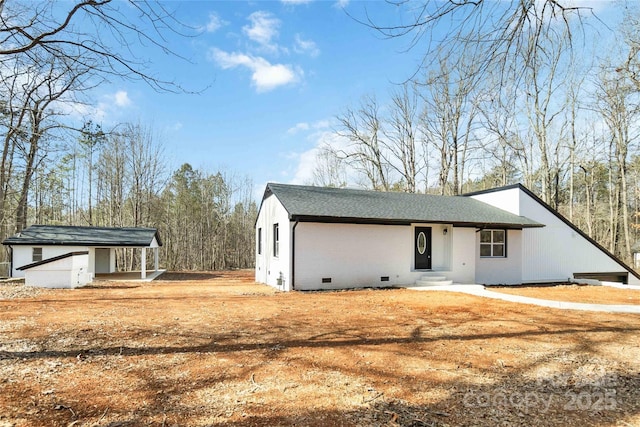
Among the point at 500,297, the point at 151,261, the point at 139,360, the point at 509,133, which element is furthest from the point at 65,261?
the point at 509,133

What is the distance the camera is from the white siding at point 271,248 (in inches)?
445

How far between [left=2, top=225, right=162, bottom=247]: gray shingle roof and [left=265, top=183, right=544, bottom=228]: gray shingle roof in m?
8.83

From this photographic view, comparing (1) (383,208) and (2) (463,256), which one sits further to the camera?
(2) (463,256)

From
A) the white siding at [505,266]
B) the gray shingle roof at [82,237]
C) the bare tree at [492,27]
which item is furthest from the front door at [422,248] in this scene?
the gray shingle roof at [82,237]

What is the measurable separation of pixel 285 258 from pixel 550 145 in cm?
2260

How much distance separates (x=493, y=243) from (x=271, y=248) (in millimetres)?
9512

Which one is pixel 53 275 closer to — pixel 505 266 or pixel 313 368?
pixel 313 368

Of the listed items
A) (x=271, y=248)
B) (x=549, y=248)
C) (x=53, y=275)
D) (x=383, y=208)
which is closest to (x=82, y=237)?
(x=53, y=275)

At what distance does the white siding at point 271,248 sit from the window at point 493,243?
8.54m

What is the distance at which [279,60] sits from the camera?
13086 mm

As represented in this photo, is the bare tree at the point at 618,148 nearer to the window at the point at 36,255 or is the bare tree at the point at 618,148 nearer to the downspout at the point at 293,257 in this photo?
the downspout at the point at 293,257

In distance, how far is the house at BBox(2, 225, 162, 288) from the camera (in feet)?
38.3

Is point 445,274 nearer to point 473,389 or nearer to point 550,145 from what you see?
point 473,389

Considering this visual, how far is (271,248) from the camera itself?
13750 mm
